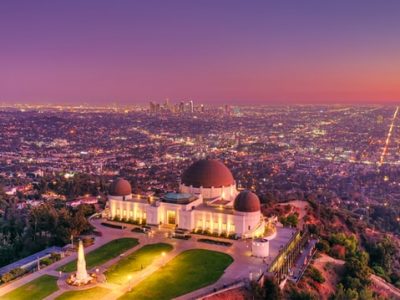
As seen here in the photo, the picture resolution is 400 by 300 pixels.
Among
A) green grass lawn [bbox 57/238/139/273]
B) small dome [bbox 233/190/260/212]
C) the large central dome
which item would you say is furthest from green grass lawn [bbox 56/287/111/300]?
the large central dome

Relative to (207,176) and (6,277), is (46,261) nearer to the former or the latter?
(6,277)

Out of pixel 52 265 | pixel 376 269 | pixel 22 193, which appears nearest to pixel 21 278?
pixel 52 265

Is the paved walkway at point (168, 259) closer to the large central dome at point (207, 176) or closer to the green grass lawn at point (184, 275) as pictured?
the green grass lawn at point (184, 275)

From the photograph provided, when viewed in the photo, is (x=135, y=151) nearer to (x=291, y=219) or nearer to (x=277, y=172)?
(x=277, y=172)

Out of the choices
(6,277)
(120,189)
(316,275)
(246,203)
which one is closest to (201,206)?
(246,203)

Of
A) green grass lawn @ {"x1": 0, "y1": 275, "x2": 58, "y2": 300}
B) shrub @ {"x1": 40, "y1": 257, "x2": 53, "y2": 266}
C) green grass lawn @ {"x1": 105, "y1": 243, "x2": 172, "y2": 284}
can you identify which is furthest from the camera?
shrub @ {"x1": 40, "y1": 257, "x2": 53, "y2": 266}

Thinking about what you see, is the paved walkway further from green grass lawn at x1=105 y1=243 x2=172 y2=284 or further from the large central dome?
the large central dome
